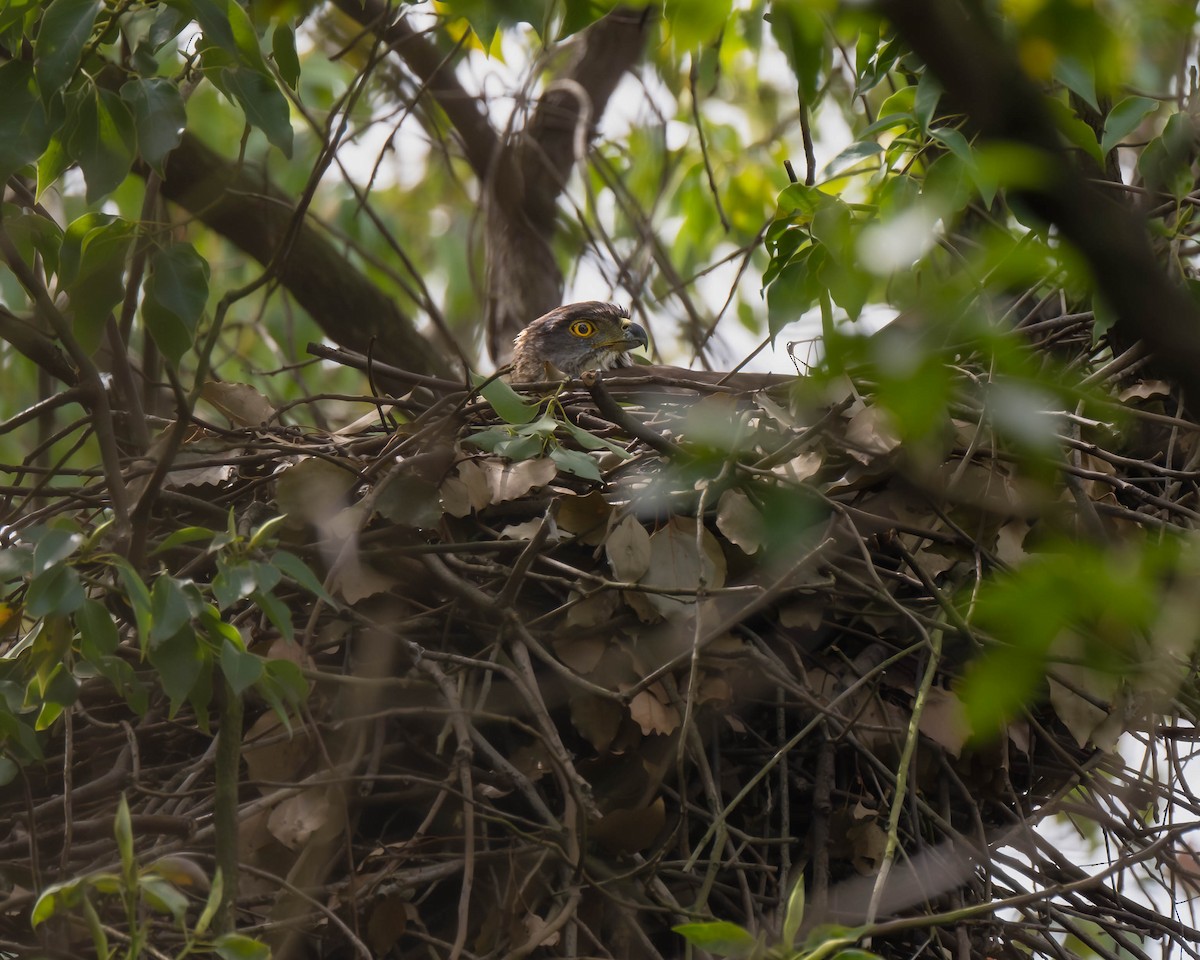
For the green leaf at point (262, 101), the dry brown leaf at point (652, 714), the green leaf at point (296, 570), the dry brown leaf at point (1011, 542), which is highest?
the green leaf at point (262, 101)

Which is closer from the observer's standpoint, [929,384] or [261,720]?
[929,384]

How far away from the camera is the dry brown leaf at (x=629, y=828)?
2.89m

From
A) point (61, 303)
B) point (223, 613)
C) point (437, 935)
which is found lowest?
point (437, 935)

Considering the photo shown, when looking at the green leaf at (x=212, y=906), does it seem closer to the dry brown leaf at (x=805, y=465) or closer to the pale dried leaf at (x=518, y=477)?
the pale dried leaf at (x=518, y=477)

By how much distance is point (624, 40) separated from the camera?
6543 mm

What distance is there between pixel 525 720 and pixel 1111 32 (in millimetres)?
2421

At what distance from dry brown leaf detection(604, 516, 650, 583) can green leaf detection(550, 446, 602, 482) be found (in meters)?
0.18

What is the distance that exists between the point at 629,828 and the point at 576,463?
0.92m

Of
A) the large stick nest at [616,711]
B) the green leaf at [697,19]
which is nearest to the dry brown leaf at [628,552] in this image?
the large stick nest at [616,711]

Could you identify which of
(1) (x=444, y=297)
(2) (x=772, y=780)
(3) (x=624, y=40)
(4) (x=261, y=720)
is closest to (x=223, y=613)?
(4) (x=261, y=720)

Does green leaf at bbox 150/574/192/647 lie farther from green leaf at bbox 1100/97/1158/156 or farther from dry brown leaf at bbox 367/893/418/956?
green leaf at bbox 1100/97/1158/156

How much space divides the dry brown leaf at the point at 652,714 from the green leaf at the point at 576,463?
572 mm

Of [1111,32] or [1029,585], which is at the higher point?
[1111,32]

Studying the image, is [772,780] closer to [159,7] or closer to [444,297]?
[159,7]
